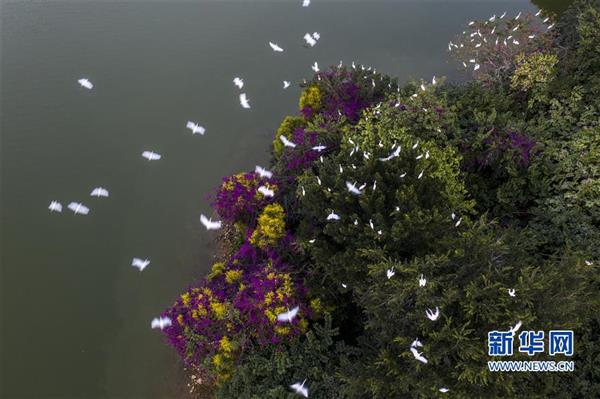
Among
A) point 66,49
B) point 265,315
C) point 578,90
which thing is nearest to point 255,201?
point 265,315

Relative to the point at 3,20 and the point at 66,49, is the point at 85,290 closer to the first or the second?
the point at 66,49

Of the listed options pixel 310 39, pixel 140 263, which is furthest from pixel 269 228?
pixel 310 39

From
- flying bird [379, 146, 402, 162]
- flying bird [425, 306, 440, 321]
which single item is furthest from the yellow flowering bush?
flying bird [425, 306, 440, 321]

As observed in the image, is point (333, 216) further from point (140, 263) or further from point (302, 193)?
point (140, 263)

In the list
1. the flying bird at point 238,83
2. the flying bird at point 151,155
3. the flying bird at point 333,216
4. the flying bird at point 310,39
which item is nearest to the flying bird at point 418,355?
the flying bird at point 333,216

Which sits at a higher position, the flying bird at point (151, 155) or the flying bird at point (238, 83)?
the flying bird at point (238, 83)

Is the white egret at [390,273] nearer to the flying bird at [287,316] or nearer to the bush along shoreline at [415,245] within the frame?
the bush along shoreline at [415,245]

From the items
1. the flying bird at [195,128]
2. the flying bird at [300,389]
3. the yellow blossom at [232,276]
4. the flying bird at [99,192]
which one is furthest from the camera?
the flying bird at [195,128]
